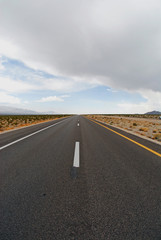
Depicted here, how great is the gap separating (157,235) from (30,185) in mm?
2116

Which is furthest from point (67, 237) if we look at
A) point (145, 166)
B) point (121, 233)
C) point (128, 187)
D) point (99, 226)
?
point (145, 166)

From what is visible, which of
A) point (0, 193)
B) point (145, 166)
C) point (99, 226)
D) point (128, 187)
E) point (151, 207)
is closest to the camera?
point (99, 226)

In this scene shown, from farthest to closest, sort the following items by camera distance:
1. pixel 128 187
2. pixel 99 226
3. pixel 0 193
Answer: pixel 128 187
pixel 0 193
pixel 99 226

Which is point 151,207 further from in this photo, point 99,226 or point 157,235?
point 99,226

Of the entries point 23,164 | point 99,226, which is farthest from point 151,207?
point 23,164

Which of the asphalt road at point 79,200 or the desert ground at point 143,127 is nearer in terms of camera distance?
the asphalt road at point 79,200

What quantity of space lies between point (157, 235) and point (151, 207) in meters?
0.47

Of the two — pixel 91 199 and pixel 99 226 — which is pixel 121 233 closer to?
pixel 99 226

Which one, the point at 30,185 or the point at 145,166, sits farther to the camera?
the point at 145,166

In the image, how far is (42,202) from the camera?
1817 mm

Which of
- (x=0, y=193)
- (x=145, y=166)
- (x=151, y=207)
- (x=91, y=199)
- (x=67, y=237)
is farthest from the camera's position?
(x=145, y=166)

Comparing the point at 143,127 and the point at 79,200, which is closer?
the point at 79,200

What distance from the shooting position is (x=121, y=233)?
136cm

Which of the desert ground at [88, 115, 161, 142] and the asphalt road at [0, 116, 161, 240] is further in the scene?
the desert ground at [88, 115, 161, 142]
